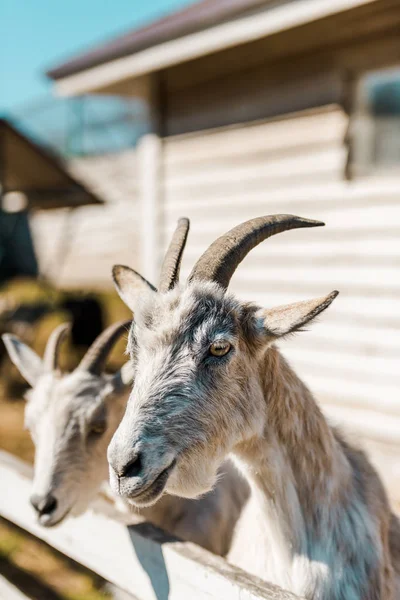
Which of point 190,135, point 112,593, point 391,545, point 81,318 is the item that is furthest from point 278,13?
point 81,318

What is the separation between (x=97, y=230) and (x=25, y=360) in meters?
14.4

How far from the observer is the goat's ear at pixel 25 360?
3.37 metres

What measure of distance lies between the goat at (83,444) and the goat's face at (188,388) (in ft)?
1.79

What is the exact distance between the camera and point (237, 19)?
16.4ft

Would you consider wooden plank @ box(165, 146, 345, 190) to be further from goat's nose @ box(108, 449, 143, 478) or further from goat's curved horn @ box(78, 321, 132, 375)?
goat's nose @ box(108, 449, 143, 478)

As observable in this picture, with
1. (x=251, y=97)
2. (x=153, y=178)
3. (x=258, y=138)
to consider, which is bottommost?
(x=153, y=178)

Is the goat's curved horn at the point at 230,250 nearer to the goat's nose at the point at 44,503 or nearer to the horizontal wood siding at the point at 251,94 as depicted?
the goat's nose at the point at 44,503

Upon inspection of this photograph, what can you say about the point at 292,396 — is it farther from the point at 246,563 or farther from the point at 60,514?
the point at 60,514

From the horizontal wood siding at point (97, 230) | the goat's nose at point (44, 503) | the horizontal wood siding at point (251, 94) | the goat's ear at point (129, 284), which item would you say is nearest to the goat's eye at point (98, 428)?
the goat's nose at point (44, 503)

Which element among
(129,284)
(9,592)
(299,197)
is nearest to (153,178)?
(299,197)

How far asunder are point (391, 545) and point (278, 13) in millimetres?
3866

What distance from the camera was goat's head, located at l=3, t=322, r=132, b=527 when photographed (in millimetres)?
2715

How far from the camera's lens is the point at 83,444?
2.89 m

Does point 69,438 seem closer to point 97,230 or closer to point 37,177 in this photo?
point 37,177
